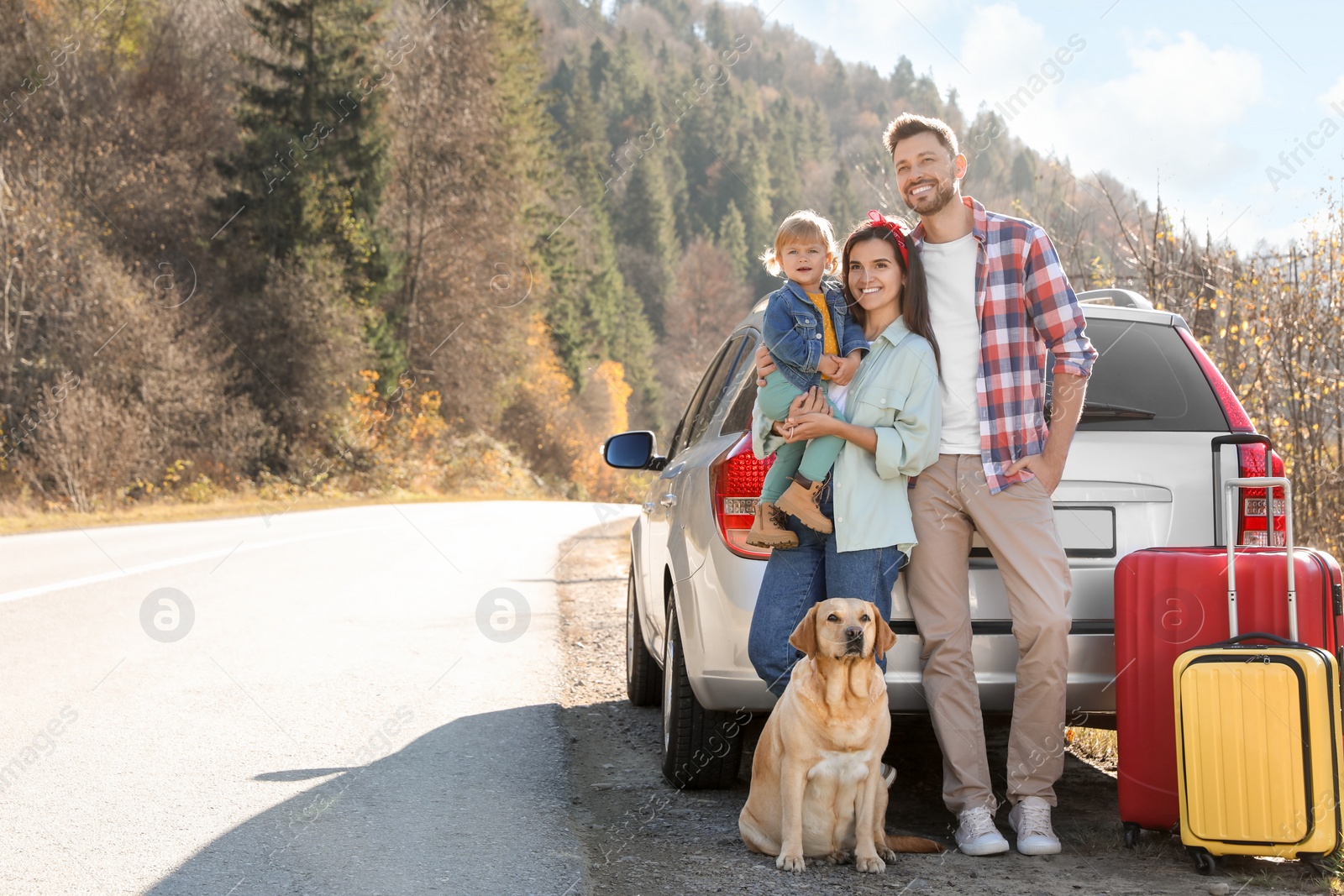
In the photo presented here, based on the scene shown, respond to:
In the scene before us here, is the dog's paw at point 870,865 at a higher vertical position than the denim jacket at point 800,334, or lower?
lower

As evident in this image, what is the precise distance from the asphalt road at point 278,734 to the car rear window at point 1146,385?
2366 mm

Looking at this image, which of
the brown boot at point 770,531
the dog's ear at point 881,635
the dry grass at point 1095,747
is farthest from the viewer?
the dry grass at point 1095,747

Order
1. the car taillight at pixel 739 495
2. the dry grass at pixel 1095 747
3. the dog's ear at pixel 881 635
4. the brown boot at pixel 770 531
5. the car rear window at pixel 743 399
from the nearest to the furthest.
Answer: the dog's ear at pixel 881 635 < the brown boot at pixel 770 531 < the car taillight at pixel 739 495 < the car rear window at pixel 743 399 < the dry grass at pixel 1095 747

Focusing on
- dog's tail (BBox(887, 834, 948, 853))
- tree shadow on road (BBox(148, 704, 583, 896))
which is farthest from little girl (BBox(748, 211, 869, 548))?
tree shadow on road (BBox(148, 704, 583, 896))

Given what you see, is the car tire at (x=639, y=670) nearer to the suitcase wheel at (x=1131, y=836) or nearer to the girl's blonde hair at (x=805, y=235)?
the girl's blonde hair at (x=805, y=235)

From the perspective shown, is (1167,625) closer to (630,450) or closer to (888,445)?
(888,445)

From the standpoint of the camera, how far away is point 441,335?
40.8m

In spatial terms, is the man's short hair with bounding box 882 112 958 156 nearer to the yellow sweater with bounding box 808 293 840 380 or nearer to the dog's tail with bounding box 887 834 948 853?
the yellow sweater with bounding box 808 293 840 380

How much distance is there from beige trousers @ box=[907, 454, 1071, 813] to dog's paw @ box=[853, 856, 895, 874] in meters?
0.44

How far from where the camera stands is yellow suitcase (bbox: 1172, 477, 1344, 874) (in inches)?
140

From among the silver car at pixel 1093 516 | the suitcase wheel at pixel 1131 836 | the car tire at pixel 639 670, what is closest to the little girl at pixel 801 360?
the silver car at pixel 1093 516

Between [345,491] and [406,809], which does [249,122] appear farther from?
[406,809]

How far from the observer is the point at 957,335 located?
4.18 m

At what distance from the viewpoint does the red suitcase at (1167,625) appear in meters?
3.80
